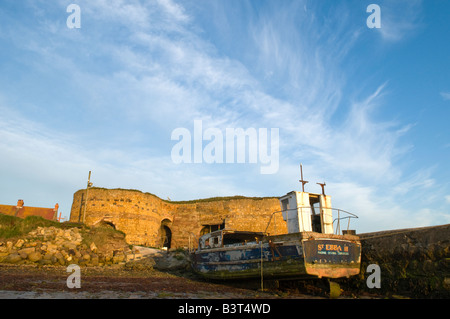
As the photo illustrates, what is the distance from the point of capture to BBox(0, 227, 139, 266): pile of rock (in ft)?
50.4


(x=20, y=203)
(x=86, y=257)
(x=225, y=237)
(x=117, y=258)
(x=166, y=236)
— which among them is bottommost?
(x=117, y=258)

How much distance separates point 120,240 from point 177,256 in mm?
4941

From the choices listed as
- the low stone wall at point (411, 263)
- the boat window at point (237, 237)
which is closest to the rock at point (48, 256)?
the boat window at point (237, 237)

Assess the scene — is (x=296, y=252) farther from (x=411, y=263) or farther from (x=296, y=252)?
(x=411, y=263)

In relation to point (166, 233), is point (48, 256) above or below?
below

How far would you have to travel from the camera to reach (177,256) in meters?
18.3

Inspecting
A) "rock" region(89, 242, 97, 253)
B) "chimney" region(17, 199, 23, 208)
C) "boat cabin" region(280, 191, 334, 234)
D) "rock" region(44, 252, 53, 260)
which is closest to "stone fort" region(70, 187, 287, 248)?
"rock" region(89, 242, 97, 253)

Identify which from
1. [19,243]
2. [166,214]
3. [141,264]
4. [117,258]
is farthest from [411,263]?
[166,214]

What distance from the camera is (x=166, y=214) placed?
27000 mm

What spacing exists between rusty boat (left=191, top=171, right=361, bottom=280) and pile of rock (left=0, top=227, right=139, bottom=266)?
8673 millimetres

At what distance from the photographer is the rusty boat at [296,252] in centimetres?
898

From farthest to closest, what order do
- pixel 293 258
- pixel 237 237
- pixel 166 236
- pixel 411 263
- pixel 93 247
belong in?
pixel 166 236 < pixel 93 247 < pixel 237 237 < pixel 293 258 < pixel 411 263
